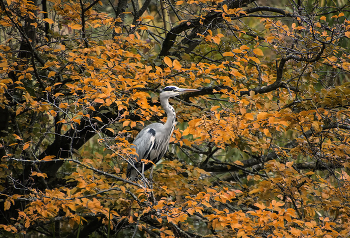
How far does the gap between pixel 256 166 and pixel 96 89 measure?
255 centimetres

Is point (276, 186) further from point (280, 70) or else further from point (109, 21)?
point (109, 21)

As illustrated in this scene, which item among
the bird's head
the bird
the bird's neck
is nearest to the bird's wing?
the bird

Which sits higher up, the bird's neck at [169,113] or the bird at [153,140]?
the bird's neck at [169,113]

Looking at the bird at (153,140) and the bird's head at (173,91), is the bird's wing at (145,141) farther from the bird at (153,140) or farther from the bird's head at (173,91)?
the bird's head at (173,91)

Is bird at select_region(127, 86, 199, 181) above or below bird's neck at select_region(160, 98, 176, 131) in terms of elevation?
below

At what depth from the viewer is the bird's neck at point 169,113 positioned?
365 centimetres

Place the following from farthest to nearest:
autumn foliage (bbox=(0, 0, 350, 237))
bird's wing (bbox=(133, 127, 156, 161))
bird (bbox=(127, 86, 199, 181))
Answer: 1. bird's wing (bbox=(133, 127, 156, 161))
2. bird (bbox=(127, 86, 199, 181))
3. autumn foliage (bbox=(0, 0, 350, 237))

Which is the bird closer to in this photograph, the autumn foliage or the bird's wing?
the bird's wing

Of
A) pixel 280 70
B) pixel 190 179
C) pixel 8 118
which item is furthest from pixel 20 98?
pixel 280 70

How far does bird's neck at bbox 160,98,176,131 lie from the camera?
3646mm

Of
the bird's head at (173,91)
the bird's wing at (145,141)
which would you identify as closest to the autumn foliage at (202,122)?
the bird's head at (173,91)

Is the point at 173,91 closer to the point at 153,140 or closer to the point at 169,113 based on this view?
the point at 169,113

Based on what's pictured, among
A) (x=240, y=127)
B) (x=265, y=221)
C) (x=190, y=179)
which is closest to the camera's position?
(x=265, y=221)

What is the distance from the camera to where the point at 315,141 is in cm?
317
